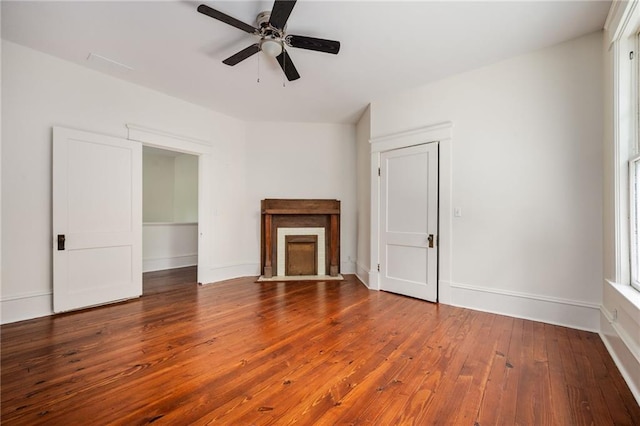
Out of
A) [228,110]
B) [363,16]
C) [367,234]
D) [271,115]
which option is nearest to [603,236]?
[367,234]

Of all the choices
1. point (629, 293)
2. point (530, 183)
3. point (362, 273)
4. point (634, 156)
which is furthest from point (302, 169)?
point (629, 293)

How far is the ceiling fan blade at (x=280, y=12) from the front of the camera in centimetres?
190

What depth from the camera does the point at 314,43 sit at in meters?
2.37

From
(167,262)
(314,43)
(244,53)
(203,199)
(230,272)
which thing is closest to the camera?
(314,43)

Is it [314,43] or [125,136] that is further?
[125,136]

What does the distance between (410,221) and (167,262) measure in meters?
5.02

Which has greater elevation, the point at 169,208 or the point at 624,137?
the point at 624,137

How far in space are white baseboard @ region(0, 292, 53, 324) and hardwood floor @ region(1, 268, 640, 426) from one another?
0.15m

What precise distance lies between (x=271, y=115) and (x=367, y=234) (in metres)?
2.67

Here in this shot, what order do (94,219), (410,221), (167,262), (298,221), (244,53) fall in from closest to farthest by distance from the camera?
(244,53), (94,219), (410,221), (298,221), (167,262)

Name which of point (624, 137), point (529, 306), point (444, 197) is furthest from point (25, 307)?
point (624, 137)

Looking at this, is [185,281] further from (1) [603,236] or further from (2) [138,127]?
(1) [603,236]

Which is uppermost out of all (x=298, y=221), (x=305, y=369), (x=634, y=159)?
(x=634, y=159)

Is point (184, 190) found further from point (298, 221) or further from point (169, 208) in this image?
point (298, 221)
